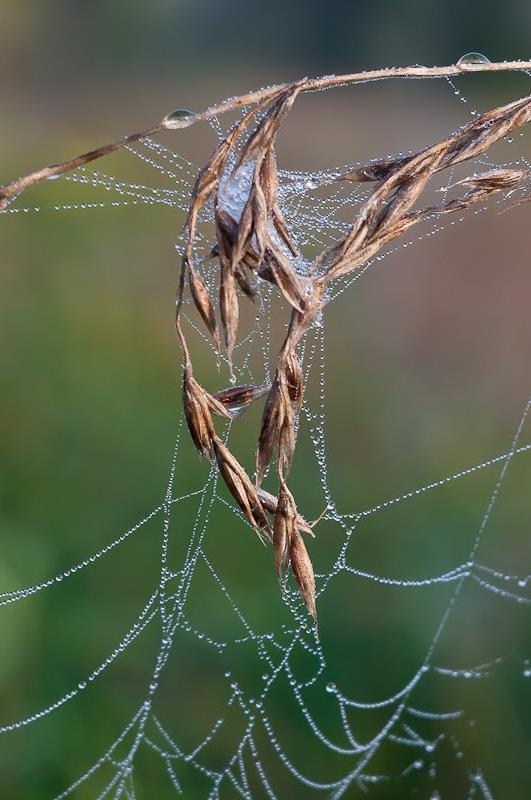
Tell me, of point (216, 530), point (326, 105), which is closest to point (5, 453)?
point (216, 530)

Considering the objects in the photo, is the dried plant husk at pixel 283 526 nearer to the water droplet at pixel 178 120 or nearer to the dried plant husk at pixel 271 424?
the dried plant husk at pixel 271 424

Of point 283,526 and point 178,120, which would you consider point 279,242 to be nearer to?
point 178,120

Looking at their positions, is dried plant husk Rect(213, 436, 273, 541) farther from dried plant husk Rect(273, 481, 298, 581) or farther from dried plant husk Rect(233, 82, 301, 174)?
dried plant husk Rect(233, 82, 301, 174)

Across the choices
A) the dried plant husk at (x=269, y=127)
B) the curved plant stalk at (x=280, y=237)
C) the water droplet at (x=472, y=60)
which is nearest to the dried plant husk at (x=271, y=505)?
the curved plant stalk at (x=280, y=237)

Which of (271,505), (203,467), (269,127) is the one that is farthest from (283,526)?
(203,467)

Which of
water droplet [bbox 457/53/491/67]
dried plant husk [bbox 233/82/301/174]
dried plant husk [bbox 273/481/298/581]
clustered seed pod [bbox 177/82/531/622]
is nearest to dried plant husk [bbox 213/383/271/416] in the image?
clustered seed pod [bbox 177/82/531/622]

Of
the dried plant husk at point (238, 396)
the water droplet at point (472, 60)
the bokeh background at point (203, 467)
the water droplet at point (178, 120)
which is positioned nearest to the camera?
the water droplet at point (178, 120)

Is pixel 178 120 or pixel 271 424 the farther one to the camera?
pixel 271 424
